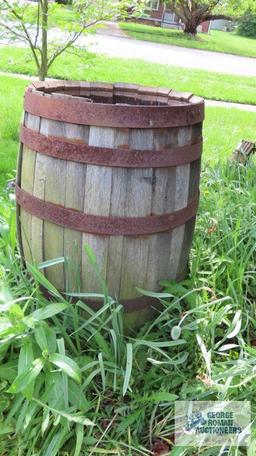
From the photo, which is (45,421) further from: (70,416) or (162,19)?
(162,19)

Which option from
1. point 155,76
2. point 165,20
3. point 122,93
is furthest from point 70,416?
point 165,20

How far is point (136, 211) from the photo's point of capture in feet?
6.42

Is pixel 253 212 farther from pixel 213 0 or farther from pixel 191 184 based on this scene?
pixel 213 0

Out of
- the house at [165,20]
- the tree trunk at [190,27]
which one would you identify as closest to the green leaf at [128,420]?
the tree trunk at [190,27]

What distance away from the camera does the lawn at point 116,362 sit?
176cm

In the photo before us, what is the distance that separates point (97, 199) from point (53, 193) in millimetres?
191

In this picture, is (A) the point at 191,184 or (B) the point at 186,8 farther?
(B) the point at 186,8

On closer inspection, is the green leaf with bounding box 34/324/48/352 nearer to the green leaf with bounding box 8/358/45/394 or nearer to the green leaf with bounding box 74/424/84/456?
the green leaf with bounding box 8/358/45/394

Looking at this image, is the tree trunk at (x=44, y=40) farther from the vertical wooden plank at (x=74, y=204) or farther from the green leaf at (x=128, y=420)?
the green leaf at (x=128, y=420)

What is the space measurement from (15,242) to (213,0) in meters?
23.1

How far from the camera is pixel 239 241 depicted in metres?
2.56

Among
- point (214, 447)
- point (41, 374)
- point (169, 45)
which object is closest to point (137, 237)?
point (41, 374)

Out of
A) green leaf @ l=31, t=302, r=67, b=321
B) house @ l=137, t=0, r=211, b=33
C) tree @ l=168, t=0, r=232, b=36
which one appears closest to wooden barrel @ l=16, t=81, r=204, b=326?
green leaf @ l=31, t=302, r=67, b=321

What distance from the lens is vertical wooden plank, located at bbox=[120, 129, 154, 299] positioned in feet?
6.14
